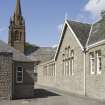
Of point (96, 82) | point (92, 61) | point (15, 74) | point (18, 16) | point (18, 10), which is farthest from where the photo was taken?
point (18, 10)

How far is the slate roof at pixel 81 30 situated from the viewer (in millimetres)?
34000

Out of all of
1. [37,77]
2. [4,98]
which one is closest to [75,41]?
[4,98]

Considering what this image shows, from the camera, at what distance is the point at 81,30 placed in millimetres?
36312

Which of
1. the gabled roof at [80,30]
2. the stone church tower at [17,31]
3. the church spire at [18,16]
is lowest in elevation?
the gabled roof at [80,30]

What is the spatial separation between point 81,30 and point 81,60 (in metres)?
4.95

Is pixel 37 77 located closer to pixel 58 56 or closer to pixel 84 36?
pixel 58 56

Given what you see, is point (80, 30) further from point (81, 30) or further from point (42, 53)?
point (42, 53)

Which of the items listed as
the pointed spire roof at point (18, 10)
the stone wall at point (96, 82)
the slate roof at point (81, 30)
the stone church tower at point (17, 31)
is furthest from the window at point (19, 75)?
the pointed spire roof at point (18, 10)

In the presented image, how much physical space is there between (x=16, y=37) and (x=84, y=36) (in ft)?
164

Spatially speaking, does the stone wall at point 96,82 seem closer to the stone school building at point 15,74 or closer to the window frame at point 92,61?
the window frame at point 92,61

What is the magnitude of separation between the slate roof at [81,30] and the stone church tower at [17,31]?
45.2 meters

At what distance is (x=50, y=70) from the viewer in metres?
51.1

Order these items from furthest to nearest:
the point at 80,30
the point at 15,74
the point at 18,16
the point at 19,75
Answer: the point at 18,16, the point at 80,30, the point at 19,75, the point at 15,74

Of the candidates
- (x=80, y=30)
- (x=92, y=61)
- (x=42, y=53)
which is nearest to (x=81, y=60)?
(x=92, y=61)
